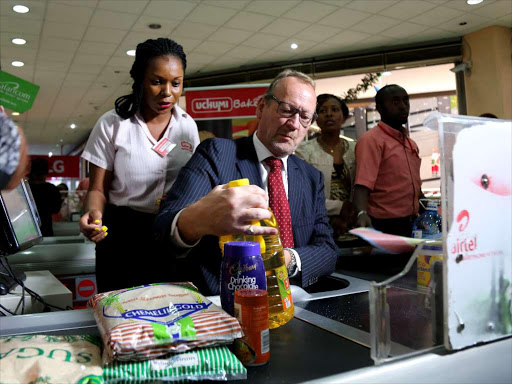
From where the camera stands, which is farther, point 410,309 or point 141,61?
point 141,61

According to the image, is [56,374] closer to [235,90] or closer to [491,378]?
[491,378]

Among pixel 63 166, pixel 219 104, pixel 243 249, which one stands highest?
pixel 63 166

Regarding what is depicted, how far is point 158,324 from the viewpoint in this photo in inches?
23.5

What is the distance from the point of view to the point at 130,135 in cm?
162

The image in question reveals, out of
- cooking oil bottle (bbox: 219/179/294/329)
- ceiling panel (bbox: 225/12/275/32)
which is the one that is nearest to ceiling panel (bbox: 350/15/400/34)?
ceiling panel (bbox: 225/12/275/32)

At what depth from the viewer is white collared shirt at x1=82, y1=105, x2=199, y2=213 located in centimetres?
161

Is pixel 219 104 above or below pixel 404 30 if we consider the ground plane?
below

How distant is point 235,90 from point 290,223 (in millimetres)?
2910

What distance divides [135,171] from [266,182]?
1.64 feet

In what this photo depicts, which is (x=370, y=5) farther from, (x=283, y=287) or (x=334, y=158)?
(x=283, y=287)

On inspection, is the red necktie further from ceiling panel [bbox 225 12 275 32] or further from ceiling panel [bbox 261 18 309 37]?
ceiling panel [bbox 261 18 309 37]

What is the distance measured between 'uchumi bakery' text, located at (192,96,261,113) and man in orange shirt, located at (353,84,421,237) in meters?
1.70

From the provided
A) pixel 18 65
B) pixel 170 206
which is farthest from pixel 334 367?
pixel 18 65

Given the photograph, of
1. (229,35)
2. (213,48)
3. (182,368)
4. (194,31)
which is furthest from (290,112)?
(213,48)
